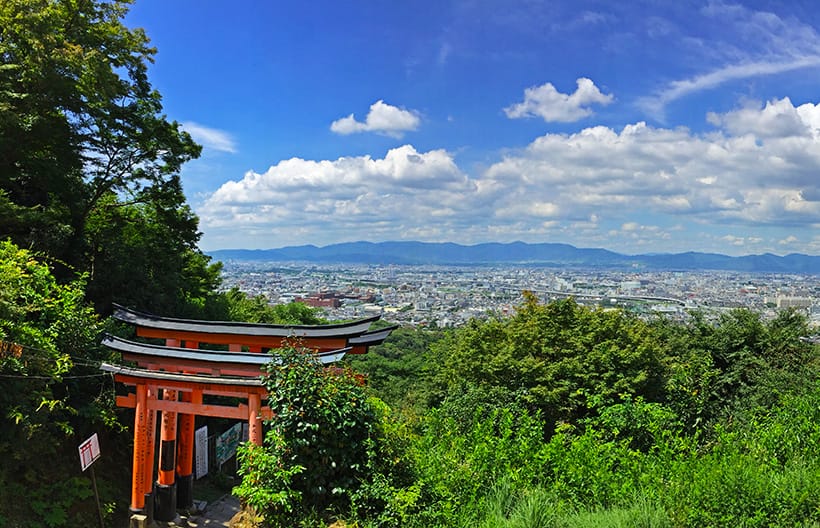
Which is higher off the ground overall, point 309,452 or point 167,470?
point 309,452

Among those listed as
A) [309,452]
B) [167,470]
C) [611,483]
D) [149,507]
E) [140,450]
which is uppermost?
[309,452]

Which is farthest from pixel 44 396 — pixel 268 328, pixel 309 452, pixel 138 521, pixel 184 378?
pixel 309 452

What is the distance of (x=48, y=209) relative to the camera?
10.7 metres

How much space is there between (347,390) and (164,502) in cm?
396

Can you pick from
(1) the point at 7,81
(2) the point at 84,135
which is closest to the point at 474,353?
(2) the point at 84,135

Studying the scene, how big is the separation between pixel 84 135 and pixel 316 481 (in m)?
9.59

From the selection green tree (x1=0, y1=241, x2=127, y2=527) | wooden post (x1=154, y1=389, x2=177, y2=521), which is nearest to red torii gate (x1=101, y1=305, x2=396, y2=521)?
wooden post (x1=154, y1=389, x2=177, y2=521)

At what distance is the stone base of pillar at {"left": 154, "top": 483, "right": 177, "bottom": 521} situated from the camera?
739cm

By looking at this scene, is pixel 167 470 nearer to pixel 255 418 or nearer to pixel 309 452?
pixel 255 418

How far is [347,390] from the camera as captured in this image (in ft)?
18.2

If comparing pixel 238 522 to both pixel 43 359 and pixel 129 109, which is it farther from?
pixel 129 109

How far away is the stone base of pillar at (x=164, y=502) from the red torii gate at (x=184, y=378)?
1cm

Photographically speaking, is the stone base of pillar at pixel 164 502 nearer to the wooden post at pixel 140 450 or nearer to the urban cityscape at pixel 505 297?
the wooden post at pixel 140 450

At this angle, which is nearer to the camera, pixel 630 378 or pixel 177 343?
pixel 177 343
